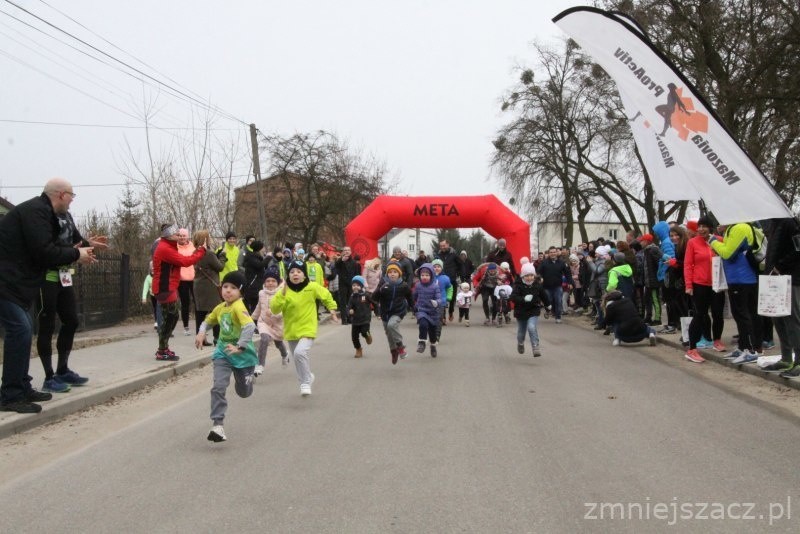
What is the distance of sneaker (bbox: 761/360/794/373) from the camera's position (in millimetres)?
8438

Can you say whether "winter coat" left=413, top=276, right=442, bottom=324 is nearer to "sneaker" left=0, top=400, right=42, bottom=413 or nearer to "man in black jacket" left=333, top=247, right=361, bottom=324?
"sneaker" left=0, top=400, right=42, bottom=413

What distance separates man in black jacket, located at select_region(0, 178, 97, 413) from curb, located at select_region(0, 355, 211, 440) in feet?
0.45

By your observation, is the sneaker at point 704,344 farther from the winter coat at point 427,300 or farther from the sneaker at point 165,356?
the sneaker at point 165,356

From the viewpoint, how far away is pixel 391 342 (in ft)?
34.1

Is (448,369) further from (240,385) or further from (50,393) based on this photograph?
(50,393)

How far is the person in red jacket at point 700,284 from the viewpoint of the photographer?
33.2 ft

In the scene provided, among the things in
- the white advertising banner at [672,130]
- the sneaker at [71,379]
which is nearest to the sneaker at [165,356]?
the sneaker at [71,379]

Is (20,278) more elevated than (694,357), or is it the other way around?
(20,278)

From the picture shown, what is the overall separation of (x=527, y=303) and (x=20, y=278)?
7.07m

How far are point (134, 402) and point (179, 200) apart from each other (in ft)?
47.0

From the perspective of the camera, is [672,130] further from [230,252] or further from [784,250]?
[230,252]

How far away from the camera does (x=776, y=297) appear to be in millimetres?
8008

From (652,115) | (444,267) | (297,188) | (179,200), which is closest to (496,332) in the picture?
(444,267)

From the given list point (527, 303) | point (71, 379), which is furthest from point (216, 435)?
point (527, 303)
